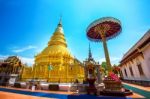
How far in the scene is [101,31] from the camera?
50.4 feet

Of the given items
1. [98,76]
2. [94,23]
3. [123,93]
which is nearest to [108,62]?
[98,76]

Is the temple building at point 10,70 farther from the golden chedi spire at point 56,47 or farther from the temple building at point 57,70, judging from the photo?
the golden chedi spire at point 56,47

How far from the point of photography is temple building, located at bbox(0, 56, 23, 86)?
61.3 ft

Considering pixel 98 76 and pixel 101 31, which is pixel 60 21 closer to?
pixel 101 31

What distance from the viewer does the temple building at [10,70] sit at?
736 inches

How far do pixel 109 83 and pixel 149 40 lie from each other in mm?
9409

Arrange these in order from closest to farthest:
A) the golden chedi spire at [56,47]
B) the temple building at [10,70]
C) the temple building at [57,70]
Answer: the temple building at [57,70], the temple building at [10,70], the golden chedi spire at [56,47]

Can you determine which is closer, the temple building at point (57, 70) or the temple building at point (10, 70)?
the temple building at point (57, 70)

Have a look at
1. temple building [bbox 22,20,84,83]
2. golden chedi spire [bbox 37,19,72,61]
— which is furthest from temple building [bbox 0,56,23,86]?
golden chedi spire [bbox 37,19,72,61]

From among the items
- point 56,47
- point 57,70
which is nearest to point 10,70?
point 57,70

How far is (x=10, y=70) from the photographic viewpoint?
65.0 feet

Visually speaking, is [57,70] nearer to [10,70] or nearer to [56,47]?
[10,70]

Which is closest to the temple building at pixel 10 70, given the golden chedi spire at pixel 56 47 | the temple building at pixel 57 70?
the temple building at pixel 57 70

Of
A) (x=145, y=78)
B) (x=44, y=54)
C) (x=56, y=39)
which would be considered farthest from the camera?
(x=56, y=39)
